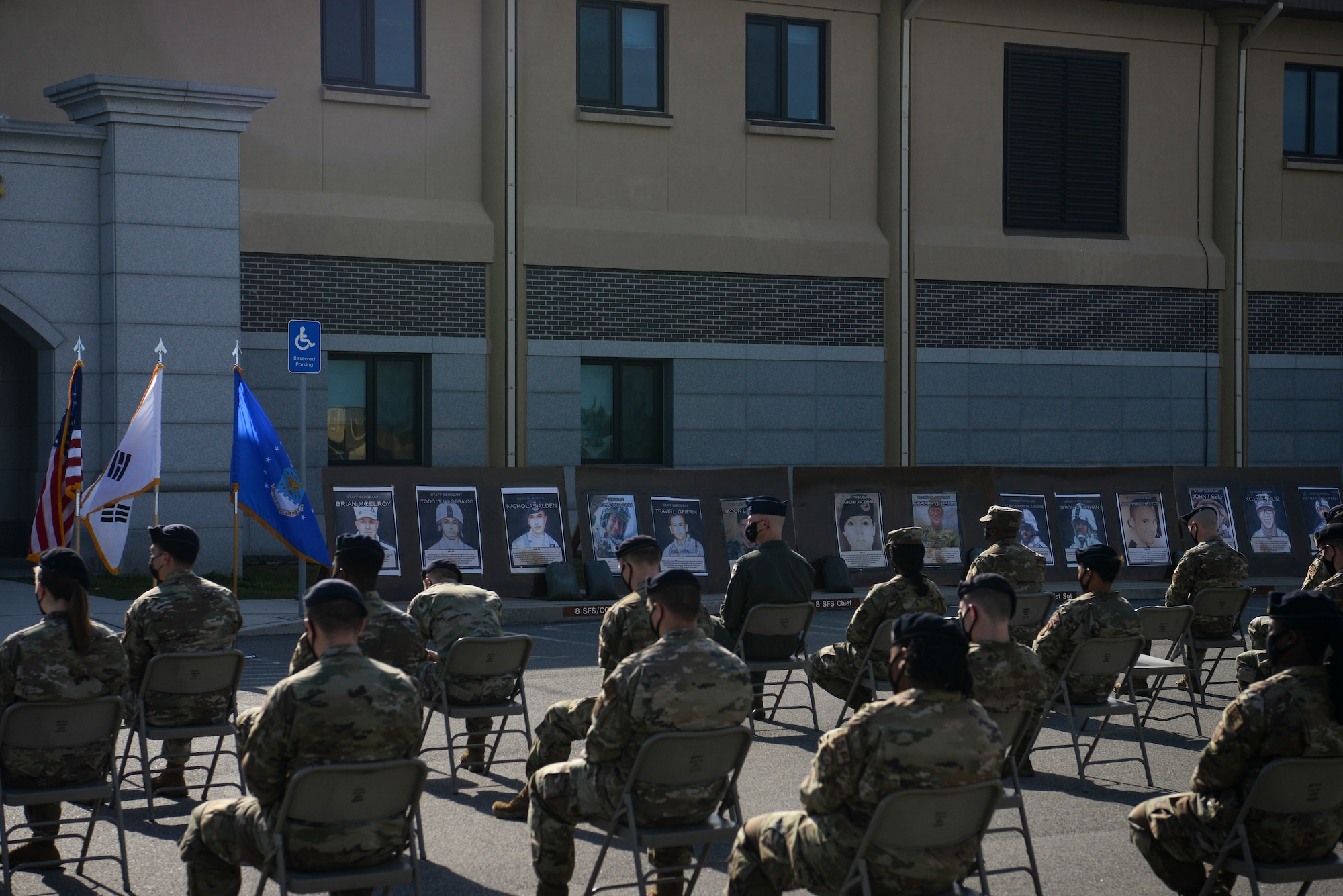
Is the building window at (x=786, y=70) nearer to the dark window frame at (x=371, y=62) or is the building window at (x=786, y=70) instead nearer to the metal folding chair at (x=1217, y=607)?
the dark window frame at (x=371, y=62)

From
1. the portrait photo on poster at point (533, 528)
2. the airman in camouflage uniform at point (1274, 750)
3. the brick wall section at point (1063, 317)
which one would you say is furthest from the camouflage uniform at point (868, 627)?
the brick wall section at point (1063, 317)

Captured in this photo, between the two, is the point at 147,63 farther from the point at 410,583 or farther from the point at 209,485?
the point at 410,583

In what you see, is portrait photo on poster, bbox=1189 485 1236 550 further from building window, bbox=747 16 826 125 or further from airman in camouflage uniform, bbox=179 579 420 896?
airman in camouflage uniform, bbox=179 579 420 896

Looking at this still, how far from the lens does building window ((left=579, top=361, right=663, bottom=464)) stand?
854 inches

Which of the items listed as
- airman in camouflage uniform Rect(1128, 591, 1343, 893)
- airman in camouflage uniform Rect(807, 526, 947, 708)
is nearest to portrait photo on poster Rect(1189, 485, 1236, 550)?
airman in camouflage uniform Rect(807, 526, 947, 708)

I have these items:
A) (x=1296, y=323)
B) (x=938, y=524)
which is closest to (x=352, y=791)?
(x=938, y=524)

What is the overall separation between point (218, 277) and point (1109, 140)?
14.3 meters

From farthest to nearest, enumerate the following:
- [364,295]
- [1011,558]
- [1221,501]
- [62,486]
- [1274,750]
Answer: [364,295] < [1221,501] < [62,486] < [1011,558] < [1274,750]

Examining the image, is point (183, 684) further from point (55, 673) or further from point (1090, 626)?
point (1090, 626)

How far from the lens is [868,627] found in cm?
977

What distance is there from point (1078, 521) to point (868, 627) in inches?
361

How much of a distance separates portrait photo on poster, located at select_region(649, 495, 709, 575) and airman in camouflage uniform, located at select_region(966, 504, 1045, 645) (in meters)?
6.03

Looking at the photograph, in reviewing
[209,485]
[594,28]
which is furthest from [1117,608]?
[594,28]

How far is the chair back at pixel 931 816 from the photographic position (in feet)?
16.4
